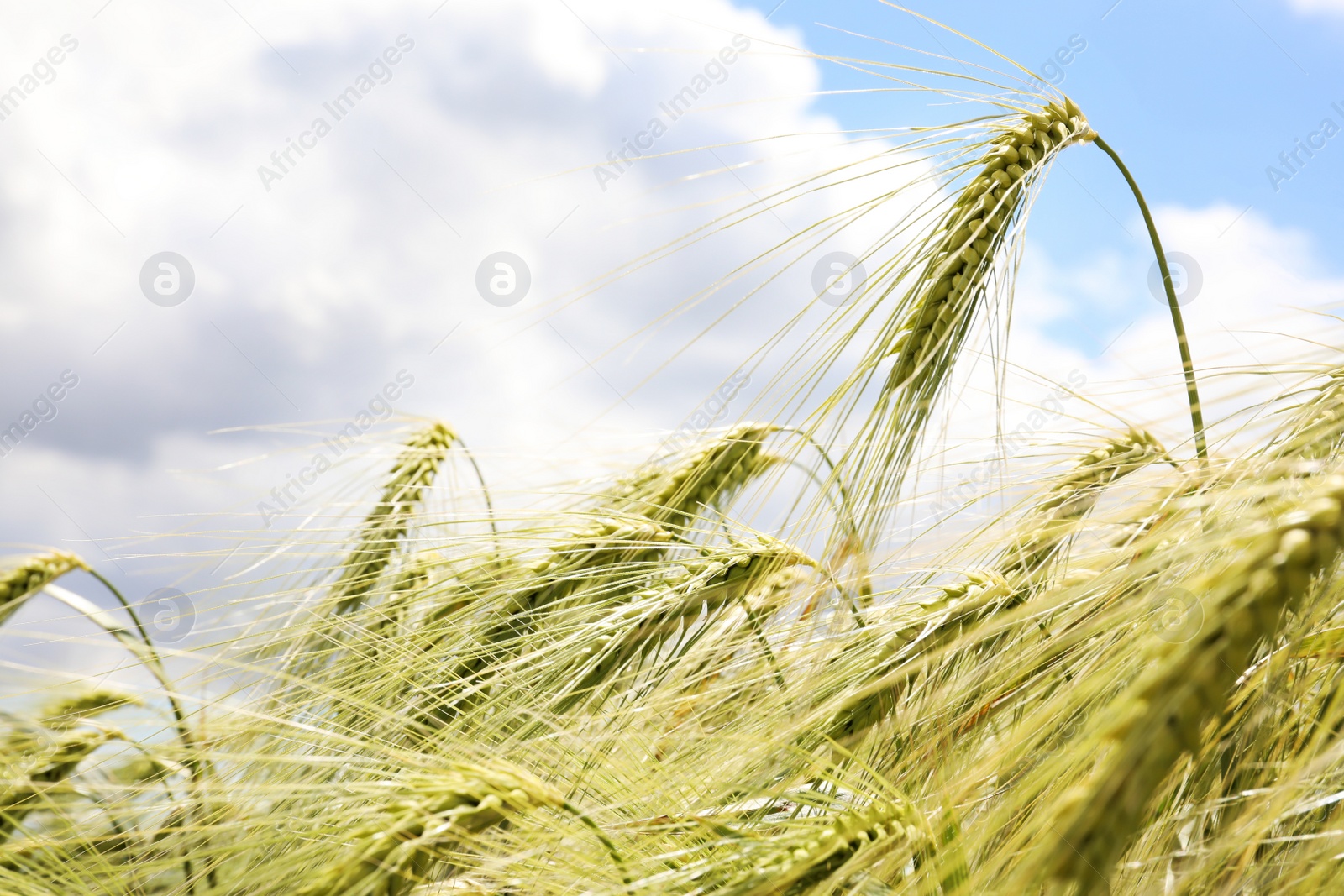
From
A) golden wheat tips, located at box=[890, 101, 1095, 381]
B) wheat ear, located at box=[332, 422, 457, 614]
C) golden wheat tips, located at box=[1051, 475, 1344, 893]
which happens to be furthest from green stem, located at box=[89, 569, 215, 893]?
golden wheat tips, located at box=[890, 101, 1095, 381]

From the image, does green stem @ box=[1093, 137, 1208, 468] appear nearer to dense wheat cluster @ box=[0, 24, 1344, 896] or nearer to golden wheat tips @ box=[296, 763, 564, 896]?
dense wheat cluster @ box=[0, 24, 1344, 896]

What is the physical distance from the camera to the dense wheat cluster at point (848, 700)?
0.45m

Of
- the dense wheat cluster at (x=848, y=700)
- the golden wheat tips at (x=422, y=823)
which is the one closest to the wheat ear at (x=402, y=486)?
the dense wheat cluster at (x=848, y=700)

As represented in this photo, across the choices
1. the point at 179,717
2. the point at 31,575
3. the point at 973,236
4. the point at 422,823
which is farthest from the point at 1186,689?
the point at 31,575

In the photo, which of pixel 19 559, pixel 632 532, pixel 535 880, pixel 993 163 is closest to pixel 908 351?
pixel 993 163

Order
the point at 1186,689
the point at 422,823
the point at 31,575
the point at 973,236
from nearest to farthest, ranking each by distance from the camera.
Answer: the point at 1186,689 → the point at 422,823 → the point at 973,236 → the point at 31,575

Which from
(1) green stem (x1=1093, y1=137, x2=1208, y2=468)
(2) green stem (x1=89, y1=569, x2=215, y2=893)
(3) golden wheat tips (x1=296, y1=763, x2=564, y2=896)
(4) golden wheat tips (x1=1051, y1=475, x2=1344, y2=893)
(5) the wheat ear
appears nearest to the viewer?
(4) golden wheat tips (x1=1051, y1=475, x2=1344, y2=893)

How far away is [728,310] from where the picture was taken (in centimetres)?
85

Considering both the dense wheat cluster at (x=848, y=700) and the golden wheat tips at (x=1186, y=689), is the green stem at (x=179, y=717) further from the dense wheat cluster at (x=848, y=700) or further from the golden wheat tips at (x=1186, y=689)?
the golden wheat tips at (x=1186, y=689)

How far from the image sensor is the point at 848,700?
2.13 ft

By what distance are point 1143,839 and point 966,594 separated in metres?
0.24

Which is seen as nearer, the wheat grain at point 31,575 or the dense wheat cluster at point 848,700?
the dense wheat cluster at point 848,700

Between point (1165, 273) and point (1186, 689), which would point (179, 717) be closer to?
point (1186, 689)

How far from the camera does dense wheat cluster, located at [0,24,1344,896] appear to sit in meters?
0.45
